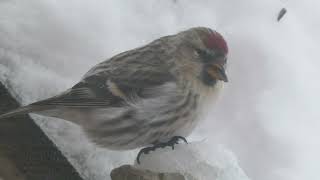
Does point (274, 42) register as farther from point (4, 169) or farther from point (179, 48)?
point (4, 169)

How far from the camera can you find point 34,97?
7.00ft

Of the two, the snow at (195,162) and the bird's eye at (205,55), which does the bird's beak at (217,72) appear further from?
the snow at (195,162)

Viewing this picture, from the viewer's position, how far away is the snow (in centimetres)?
199

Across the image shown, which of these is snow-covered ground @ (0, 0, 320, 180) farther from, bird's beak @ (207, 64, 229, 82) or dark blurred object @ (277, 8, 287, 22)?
bird's beak @ (207, 64, 229, 82)

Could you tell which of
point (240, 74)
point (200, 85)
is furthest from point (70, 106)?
point (240, 74)

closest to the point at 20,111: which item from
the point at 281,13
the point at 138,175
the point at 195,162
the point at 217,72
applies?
the point at 138,175

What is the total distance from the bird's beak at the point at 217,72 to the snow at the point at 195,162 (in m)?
0.26

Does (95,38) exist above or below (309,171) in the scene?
above

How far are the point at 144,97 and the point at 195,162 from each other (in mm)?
303

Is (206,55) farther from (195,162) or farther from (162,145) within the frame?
(195,162)

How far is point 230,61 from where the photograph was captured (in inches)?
111

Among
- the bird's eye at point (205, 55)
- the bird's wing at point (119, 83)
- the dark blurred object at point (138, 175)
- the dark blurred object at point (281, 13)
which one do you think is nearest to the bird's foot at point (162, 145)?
the bird's wing at point (119, 83)

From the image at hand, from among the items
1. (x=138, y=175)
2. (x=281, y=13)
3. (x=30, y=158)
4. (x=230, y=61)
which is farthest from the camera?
(x=281, y=13)

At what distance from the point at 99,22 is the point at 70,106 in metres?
0.51
